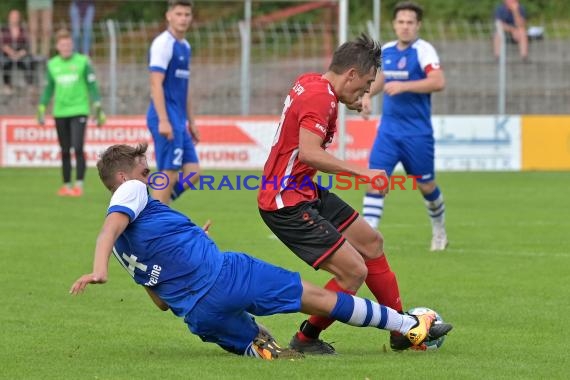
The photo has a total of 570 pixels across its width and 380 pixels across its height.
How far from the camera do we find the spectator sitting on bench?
76.4 ft

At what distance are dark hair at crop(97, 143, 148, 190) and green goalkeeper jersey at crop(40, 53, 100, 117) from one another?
11.2 meters

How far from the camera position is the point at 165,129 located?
1248 centimetres

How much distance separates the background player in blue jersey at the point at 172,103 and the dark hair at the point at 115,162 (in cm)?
563

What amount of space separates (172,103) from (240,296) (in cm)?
627

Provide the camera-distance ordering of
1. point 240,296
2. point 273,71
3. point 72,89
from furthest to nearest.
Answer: point 273,71
point 72,89
point 240,296

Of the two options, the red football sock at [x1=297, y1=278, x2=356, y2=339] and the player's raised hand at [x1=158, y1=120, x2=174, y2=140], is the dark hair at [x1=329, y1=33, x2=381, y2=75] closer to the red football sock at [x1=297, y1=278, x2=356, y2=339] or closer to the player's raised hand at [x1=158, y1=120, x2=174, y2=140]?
the red football sock at [x1=297, y1=278, x2=356, y2=339]

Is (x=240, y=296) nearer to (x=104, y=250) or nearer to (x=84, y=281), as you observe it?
(x=104, y=250)

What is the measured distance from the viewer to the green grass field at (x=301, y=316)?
22.1 ft

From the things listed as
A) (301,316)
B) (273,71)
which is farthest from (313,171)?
(273,71)

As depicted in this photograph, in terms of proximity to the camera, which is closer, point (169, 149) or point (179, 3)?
point (179, 3)

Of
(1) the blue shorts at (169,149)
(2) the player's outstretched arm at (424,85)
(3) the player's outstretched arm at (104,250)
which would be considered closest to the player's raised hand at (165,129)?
(1) the blue shorts at (169,149)

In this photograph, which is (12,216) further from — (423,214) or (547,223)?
(547,223)

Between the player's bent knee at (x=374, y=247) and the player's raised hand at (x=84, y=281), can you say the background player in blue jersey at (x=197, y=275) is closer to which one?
the player's raised hand at (x=84, y=281)

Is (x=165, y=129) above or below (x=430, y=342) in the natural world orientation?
above
